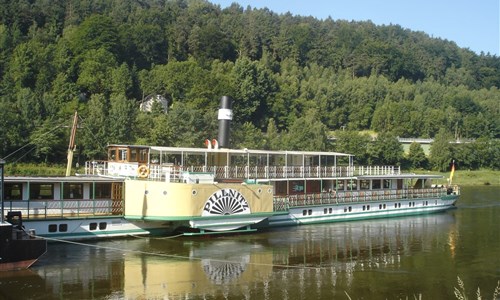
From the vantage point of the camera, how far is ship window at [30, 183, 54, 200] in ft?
96.0

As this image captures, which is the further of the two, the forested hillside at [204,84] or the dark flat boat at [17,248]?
the forested hillside at [204,84]

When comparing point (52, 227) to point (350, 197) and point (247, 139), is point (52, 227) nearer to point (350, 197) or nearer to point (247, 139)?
point (350, 197)

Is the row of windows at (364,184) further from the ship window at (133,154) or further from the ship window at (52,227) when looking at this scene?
the ship window at (52,227)

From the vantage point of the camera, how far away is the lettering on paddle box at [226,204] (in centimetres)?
3177

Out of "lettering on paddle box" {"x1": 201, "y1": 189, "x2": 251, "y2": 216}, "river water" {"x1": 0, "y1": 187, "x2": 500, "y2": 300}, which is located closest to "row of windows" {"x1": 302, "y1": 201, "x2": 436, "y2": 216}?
"river water" {"x1": 0, "y1": 187, "x2": 500, "y2": 300}

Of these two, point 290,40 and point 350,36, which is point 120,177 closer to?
point 290,40

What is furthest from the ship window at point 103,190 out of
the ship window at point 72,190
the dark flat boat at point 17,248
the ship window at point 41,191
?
the dark flat boat at point 17,248

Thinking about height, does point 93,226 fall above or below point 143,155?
below

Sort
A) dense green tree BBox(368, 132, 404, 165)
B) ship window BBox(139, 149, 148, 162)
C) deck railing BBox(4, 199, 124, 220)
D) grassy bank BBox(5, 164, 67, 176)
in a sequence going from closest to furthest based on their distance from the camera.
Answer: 1. deck railing BBox(4, 199, 124, 220)
2. ship window BBox(139, 149, 148, 162)
3. grassy bank BBox(5, 164, 67, 176)
4. dense green tree BBox(368, 132, 404, 165)

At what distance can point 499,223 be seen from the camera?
139 ft

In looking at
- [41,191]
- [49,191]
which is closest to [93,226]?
[49,191]

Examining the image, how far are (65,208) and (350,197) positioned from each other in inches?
815

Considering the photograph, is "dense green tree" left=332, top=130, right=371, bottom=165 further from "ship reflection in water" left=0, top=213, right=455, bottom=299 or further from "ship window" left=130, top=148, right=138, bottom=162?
"ship window" left=130, top=148, right=138, bottom=162

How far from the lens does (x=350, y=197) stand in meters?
41.8
